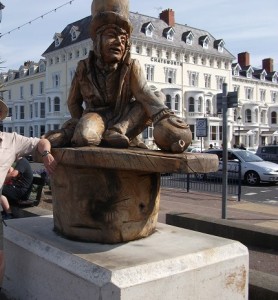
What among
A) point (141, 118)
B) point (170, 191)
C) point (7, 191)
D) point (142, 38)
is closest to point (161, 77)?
point (142, 38)

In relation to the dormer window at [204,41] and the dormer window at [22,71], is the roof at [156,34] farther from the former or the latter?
the dormer window at [22,71]

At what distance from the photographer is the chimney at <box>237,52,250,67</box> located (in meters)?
61.0

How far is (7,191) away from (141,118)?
443 cm

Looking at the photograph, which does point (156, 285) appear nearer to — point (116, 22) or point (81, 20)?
point (116, 22)

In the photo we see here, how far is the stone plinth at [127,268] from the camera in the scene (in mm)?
2756

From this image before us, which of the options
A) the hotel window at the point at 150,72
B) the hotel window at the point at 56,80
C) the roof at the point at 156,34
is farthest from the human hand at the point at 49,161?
the hotel window at the point at 56,80

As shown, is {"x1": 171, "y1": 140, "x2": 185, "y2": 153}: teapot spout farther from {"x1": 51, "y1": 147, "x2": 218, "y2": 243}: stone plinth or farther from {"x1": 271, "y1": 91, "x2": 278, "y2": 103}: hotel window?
{"x1": 271, "y1": 91, "x2": 278, "y2": 103}: hotel window

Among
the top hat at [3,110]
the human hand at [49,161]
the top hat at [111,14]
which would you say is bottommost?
the human hand at [49,161]

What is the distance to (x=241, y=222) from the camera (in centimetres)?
789

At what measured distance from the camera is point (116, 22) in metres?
3.59

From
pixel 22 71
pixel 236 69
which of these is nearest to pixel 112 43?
pixel 236 69

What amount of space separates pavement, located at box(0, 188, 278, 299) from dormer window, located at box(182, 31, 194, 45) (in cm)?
3982

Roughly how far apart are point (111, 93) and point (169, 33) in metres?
46.4

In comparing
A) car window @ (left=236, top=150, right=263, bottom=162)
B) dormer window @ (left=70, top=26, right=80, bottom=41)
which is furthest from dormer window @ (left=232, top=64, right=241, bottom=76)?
car window @ (left=236, top=150, right=263, bottom=162)
